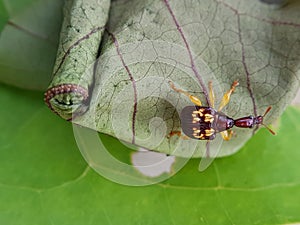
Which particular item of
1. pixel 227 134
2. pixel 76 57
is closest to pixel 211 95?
pixel 227 134

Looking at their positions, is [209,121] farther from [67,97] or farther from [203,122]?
[67,97]

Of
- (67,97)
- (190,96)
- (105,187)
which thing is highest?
(190,96)

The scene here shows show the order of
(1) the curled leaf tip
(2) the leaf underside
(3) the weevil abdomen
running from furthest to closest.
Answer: (3) the weevil abdomen < (2) the leaf underside < (1) the curled leaf tip

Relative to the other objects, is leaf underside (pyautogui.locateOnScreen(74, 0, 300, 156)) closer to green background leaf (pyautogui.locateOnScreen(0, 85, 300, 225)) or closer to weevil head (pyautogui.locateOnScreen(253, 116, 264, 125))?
weevil head (pyautogui.locateOnScreen(253, 116, 264, 125))

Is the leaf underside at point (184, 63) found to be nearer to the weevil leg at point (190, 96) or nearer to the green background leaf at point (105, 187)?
the weevil leg at point (190, 96)

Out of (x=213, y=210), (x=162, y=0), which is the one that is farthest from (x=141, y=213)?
(x=162, y=0)

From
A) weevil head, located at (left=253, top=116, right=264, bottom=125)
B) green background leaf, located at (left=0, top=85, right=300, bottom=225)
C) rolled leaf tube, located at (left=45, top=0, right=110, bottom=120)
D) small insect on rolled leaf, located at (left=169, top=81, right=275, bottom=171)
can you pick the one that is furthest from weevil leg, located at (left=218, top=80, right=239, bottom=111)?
rolled leaf tube, located at (left=45, top=0, right=110, bottom=120)

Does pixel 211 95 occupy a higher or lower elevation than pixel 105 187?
higher

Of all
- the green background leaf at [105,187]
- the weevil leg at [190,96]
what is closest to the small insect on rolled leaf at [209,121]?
the weevil leg at [190,96]

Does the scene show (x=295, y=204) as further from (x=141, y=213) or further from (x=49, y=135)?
(x=49, y=135)
